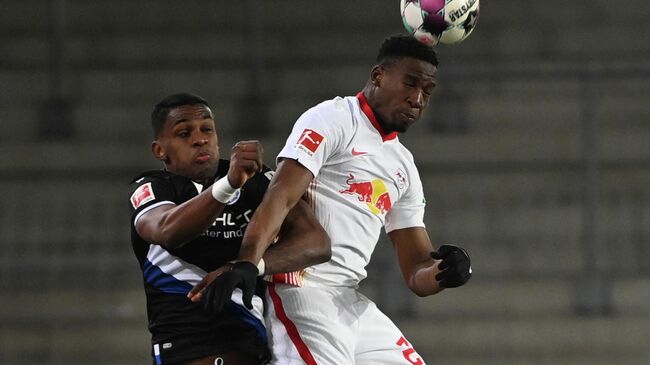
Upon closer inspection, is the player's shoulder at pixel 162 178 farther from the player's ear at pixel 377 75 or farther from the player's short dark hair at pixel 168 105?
the player's ear at pixel 377 75

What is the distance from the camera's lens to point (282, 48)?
29.7ft

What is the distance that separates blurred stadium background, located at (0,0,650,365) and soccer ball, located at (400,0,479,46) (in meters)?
2.89

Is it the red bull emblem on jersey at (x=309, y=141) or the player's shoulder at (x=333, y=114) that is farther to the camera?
the player's shoulder at (x=333, y=114)

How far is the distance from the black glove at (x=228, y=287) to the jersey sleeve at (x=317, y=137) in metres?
0.59

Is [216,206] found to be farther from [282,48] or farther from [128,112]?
[282,48]

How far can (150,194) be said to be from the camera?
3.71m

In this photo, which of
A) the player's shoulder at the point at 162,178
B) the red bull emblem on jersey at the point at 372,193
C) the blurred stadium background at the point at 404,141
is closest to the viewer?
the player's shoulder at the point at 162,178

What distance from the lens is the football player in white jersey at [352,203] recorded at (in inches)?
158

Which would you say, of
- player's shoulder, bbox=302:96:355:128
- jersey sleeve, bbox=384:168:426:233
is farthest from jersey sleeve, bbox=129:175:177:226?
jersey sleeve, bbox=384:168:426:233

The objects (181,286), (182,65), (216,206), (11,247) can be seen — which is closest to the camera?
(216,206)

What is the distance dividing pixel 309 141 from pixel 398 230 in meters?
0.79

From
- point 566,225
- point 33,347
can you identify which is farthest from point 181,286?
point 566,225

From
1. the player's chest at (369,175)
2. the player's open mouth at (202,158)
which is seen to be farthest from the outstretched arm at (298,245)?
the player's open mouth at (202,158)

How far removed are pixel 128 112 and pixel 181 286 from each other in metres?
4.82
